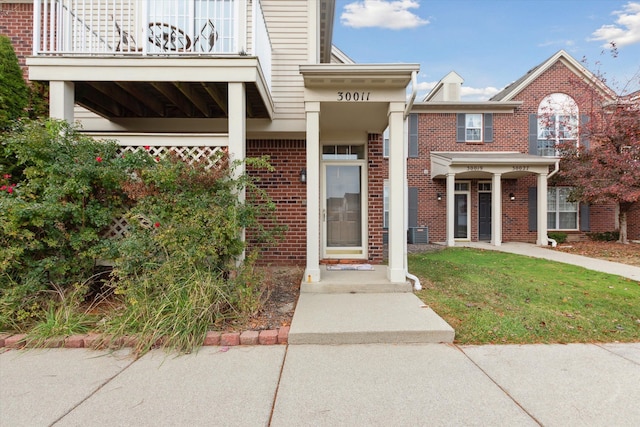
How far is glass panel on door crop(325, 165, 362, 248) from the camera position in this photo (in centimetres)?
686

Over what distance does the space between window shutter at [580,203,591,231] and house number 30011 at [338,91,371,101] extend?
12258 millimetres

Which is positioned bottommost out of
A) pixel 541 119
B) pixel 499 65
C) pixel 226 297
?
A: pixel 226 297

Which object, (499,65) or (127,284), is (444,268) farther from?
(499,65)

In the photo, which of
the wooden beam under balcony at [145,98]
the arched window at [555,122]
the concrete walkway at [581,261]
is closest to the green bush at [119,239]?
the wooden beam under balcony at [145,98]

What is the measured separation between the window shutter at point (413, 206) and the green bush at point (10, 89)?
1112cm

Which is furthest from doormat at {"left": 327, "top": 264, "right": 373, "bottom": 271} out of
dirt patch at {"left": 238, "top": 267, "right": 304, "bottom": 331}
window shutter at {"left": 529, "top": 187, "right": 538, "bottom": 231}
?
window shutter at {"left": 529, "top": 187, "right": 538, "bottom": 231}

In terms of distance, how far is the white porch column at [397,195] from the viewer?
4961 mm

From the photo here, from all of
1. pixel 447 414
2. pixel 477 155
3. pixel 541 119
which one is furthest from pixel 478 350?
pixel 541 119

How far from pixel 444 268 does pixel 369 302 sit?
10.2ft

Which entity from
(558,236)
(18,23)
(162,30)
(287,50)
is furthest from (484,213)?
A: (18,23)

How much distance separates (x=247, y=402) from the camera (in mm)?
2275

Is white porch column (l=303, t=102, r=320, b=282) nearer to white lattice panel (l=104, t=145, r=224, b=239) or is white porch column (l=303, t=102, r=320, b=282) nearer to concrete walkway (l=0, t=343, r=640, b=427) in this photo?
white lattice panel (l=104, t=145, r=224, b=239)

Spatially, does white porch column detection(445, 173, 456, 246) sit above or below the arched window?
below

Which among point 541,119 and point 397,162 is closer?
point 397,162
